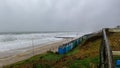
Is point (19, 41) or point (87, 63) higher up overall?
point (87, 63)

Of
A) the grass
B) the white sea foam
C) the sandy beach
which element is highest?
the grass

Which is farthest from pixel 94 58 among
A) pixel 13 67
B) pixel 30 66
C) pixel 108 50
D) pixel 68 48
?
pixel 108 50

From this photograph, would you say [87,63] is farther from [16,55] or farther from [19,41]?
[19,41]

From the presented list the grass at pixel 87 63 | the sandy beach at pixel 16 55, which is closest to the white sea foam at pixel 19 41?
the sandy beach at pixel 16 55

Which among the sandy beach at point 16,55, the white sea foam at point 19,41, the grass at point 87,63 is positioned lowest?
the sandy beach at point 16,55

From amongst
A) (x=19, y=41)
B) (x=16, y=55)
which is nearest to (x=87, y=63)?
(x=16, y=55)

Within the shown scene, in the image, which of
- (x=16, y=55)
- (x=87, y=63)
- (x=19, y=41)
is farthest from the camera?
(x=19, y=41)

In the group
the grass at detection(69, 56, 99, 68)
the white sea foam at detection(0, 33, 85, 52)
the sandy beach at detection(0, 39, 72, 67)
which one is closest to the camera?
the grass at detection(69, 56, 99, 68)

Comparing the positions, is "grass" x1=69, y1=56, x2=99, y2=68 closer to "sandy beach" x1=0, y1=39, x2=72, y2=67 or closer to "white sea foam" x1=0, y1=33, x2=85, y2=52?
"sandy beach" x1=0, y1=39, x2=72, y2=67

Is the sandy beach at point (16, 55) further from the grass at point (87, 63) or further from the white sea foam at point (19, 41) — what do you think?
the grass at point (87, 63)

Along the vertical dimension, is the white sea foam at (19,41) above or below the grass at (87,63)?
below

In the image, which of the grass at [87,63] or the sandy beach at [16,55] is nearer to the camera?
the grass at [87,63]

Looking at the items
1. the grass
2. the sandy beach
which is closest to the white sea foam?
the sandy beach

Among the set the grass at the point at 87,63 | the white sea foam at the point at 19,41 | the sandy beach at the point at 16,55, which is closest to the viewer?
the grass at the point at 87,63
